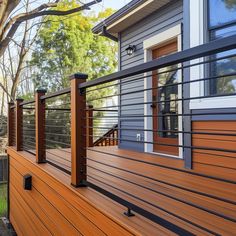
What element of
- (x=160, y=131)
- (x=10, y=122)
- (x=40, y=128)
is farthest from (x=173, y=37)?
(x=10, y=122)

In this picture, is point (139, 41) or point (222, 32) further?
point (139, 41)

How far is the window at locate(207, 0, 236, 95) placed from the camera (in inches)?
120

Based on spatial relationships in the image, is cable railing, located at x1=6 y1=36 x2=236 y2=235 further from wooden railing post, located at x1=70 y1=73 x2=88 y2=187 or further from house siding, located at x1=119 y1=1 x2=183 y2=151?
house siding, located at x1=119 y1=1 x2=183 y2=151

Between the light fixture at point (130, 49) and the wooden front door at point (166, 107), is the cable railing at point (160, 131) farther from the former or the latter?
the light fixture at point (130, 49)

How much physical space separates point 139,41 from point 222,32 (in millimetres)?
2367

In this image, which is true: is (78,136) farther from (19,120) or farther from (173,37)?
(19,120)

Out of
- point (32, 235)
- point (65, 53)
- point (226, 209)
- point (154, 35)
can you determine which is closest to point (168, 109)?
point (154, 35)

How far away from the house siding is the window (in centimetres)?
104

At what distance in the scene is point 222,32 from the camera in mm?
3209

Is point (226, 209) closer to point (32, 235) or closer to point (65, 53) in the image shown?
point (32, 235)

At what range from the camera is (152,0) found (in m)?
4.52

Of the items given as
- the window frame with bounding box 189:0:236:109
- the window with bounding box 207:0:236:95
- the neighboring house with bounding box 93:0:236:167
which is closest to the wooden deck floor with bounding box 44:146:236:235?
the neighboring house with bounding box 93:0:236:167

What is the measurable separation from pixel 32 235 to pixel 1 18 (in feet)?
15.2

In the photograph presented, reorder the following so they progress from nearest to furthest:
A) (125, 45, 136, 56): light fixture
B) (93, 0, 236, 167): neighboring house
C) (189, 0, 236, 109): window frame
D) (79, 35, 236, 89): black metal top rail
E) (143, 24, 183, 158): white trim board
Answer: (79, 35, 236, 89): black metal top rail → (93, 0, 236, 167): neighboring house → (189, 0, 236, 109): window frame → (143, 24, 183, 158): white trim board → (125, 45, 136, 56): light fixture
